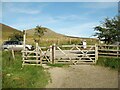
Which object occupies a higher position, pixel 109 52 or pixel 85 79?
pixel 109 52

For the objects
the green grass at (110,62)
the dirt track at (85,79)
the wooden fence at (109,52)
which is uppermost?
the wooden fence at (109,52)

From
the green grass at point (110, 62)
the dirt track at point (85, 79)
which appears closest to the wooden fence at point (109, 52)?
the green grass at point (110, 62)

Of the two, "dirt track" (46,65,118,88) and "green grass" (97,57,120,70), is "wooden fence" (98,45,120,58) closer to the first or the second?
"green grass" (97,57,120,70)

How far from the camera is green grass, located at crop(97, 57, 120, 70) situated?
1818 cm

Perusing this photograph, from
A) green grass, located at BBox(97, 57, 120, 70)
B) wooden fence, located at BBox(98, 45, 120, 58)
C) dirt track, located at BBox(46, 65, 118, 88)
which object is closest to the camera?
dirt track, located at BBox(46, 65, 118, 88)

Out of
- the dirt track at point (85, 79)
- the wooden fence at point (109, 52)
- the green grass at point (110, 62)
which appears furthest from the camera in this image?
the wooden fence at point (109, 52)

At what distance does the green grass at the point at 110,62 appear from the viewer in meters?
18.2

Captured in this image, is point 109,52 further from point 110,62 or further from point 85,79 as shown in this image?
point 85,79

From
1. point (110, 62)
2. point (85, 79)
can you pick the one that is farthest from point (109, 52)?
point (85, 79)

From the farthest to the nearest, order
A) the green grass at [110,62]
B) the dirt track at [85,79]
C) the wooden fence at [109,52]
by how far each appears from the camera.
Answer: the wooden fence at [109,52] → the green grass at [110,62] → the dirt track at [85,79]

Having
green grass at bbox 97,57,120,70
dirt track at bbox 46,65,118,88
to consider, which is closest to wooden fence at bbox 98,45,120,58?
green grass at bbox 97,57,120,70

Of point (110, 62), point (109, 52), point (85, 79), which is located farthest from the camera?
point (109, 52)

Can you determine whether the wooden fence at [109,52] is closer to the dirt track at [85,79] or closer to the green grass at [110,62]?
the green grass at [110,62]

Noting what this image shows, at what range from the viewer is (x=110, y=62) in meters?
19.0
